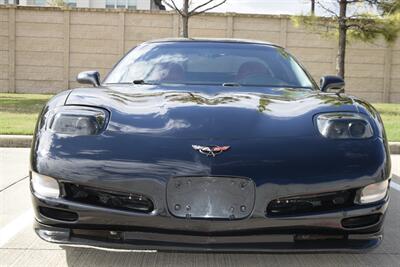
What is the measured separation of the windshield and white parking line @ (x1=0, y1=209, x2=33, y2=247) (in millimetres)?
1218

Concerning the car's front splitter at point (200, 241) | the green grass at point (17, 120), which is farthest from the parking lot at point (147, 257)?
the green grass at point (17, 120)

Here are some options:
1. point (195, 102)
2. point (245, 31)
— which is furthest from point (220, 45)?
point (245, 31)

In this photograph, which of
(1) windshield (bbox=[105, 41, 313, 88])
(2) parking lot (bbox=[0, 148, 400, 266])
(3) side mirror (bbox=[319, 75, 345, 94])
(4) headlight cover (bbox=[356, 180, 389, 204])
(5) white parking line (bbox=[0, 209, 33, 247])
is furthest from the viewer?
(3) side mirror (bbox=[319, 75, 345, 94])

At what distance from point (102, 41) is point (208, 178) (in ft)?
69.4

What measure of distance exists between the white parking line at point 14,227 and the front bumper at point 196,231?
114 cm

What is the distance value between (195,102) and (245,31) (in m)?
20.5

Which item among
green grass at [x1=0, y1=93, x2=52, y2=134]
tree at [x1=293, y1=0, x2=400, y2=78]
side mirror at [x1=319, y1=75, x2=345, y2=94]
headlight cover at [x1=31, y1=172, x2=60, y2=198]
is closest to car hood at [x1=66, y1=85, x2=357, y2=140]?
headlight cover at [x1=31, y1=172, x2=60, y2=198]

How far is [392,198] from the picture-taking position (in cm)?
498

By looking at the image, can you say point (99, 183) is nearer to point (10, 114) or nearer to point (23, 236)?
point (23, 236)

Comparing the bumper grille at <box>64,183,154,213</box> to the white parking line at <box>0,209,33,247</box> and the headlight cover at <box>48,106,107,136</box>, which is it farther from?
the white parking line at <box>0,209,33,247</box>

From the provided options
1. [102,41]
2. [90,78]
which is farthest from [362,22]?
[90,78]

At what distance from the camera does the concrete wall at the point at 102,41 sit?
22.8m

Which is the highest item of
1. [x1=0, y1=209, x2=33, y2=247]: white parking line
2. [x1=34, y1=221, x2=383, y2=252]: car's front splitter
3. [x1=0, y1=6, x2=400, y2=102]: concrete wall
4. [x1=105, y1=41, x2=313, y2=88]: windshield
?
[x1=0, y1=6, x2=400, y2=102]: concrete wall

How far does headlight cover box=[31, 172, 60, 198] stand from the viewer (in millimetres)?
2641
